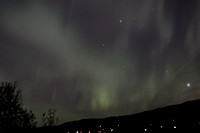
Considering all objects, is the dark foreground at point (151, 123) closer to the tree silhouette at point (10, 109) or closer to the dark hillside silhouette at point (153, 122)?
the dark hillside silhouette at point (153, 122)

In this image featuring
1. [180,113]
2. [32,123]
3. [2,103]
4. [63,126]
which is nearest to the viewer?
[180,113]

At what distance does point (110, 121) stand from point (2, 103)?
13.7 meters

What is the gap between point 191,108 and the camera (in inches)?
181

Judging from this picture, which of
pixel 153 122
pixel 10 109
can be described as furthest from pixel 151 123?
pixel 10 109

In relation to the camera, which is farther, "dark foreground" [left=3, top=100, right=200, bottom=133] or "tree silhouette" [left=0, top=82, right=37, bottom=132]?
"tree silhouette" [left=0, top=82, right=37, bottom=132]

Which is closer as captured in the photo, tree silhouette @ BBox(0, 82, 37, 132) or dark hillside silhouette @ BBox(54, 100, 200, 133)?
dark hillside silhouette @ BBox(54, 100, 200, 133)

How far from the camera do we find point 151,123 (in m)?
5.38

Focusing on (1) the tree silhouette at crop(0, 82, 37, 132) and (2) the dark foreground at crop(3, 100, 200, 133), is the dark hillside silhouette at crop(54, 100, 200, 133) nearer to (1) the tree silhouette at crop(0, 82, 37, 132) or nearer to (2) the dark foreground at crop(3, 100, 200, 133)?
(2) the dark foreground at crop(3, 100, 200, 133)

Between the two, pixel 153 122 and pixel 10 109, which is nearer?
pixel 153 122

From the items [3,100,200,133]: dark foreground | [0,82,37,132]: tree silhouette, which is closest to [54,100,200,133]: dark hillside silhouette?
[3,100,200,133]: dark foreground

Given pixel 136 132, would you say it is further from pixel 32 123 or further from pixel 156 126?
pixel 32 123

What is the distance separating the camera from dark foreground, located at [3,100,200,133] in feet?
15.1

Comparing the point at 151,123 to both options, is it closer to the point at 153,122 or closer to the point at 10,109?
the point at 153,122

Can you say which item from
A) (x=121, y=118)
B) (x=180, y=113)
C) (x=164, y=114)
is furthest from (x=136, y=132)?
(x=180, y=113)
